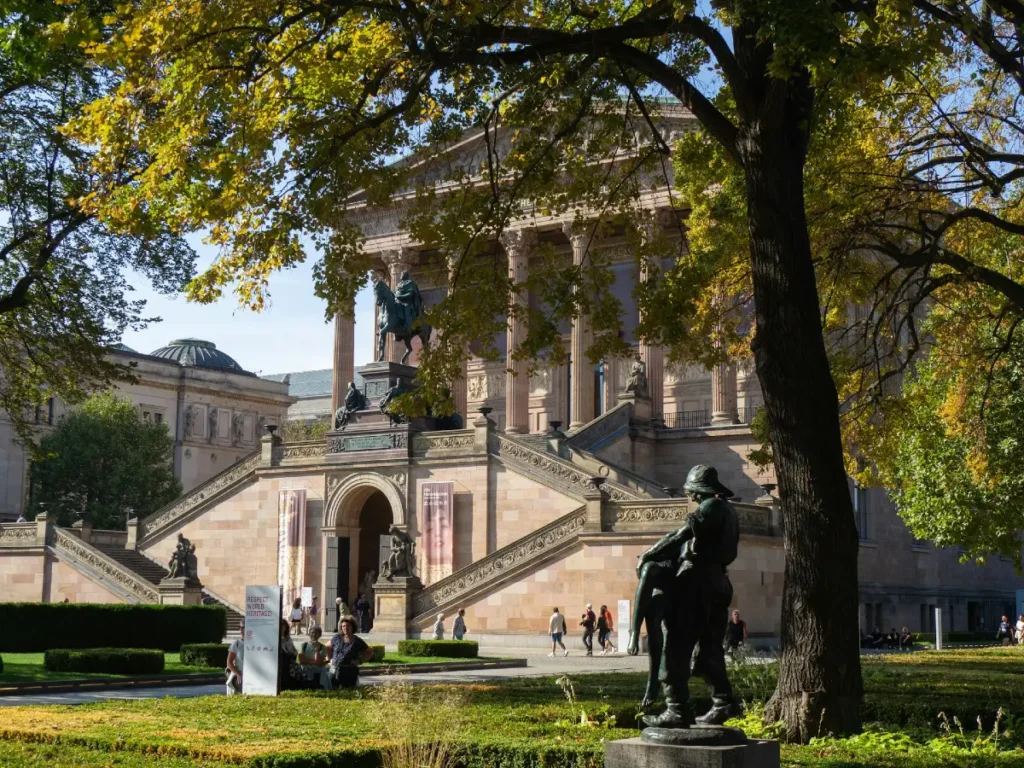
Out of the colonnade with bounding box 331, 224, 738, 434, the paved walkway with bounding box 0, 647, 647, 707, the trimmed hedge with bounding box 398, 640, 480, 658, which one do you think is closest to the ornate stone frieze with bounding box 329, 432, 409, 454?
the colonnade with bounding box 331, 224, 738, 434

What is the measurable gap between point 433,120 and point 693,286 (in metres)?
4.57

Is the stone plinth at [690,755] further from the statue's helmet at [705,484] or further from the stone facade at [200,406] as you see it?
the stone facade at [200,406]

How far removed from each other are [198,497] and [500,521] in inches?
551

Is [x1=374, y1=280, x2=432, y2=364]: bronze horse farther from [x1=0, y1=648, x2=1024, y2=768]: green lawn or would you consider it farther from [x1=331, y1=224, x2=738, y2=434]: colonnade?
[x1=0, y1=648, x2=1024, y2=768]: green lawn

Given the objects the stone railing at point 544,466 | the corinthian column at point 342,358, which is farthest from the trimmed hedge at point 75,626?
the corinthian column at point 342,358

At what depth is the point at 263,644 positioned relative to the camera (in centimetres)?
2055

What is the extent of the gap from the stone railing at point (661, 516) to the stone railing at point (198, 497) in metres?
17.5

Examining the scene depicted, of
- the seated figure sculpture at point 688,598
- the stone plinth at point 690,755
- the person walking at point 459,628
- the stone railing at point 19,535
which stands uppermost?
the stone railing at point 19,535

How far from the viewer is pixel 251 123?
1748 centimetres

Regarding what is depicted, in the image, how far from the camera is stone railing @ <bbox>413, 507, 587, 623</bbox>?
40656 millimetres

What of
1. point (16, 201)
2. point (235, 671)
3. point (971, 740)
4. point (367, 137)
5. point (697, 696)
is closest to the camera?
point (971, 740)

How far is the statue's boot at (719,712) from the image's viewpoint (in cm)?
1050

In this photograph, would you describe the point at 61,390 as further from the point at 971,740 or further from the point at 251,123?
the point at 971,740

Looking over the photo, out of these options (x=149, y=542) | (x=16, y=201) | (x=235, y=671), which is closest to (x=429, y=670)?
(x=235, y=671)
